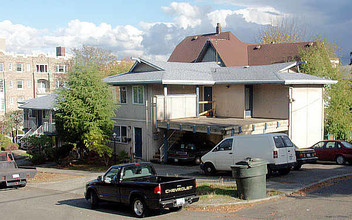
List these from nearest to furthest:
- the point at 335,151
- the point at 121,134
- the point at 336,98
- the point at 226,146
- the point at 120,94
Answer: the point at 226,146 < the point at 335,151 < the point at 121,134 < the point at 120,94 < the point at 336,98

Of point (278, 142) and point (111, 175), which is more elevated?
point (278, 142)

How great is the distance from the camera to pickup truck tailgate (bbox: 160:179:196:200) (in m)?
10.5

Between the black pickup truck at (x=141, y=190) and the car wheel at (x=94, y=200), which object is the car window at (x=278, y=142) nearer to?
the black pickup truck at (x=141, y=190)

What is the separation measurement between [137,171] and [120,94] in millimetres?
16622

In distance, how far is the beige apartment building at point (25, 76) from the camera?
203 feet

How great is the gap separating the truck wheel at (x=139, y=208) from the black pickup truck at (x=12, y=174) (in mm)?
9532

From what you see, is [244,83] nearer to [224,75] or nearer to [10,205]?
[224,75]

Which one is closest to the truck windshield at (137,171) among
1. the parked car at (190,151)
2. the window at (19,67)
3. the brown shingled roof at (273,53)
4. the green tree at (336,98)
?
the parked car at (190,151)

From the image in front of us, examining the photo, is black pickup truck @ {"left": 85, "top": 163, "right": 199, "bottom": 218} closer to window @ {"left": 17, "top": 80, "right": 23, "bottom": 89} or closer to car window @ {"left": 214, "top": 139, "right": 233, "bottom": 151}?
car window @ {"left": 214, "top": 139, "right": 233, "bottom": 151}

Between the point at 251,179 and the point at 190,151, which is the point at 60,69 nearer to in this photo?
the point at 190,151

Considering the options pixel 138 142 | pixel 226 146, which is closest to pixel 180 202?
pixel 226 146

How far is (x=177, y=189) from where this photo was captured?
1085 centimetres

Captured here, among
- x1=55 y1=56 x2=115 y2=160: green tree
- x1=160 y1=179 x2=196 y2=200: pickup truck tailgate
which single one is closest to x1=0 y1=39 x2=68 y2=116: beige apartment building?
x1=55 y1=56 x2=115 y2=160: green tree

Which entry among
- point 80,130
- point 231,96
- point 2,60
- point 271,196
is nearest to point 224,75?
point 231,96
